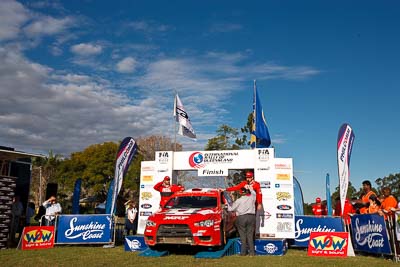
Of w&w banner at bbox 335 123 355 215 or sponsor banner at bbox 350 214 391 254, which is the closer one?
sponsor banner at bbox 350 214 391 254

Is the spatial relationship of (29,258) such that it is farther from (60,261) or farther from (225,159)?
(225,159)

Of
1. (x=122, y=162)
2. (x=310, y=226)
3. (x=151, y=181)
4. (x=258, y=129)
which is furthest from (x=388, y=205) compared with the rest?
(x=122, y=162)

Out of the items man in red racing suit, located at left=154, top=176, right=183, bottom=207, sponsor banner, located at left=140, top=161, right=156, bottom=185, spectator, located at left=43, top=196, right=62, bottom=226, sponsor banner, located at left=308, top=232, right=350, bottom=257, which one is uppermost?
Result: sponsor banner, located at left=140, top=161, right=156, bottom=185

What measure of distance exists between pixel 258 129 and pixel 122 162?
216 inches

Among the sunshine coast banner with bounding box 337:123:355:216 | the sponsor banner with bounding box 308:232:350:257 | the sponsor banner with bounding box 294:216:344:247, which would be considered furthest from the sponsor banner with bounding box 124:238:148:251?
the sunshine coast banner with bounding box 337:123:355:216

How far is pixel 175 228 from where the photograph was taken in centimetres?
1017

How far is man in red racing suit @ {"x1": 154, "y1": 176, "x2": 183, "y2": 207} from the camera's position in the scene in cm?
1270

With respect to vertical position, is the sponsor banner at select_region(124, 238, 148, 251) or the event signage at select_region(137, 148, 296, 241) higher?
the event signage at select_region(137, 148, 296, 241)

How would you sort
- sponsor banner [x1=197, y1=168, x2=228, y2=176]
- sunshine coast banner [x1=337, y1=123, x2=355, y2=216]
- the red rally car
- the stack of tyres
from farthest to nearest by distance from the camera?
sponsor banner [x1=197, y1=168, x2=228, y2=176] < the stack of tyres < sunshine coast banner [x1=337, y1=123, x2=355, y2=216] < the red rally car

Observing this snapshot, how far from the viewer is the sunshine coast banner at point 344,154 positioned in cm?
1199

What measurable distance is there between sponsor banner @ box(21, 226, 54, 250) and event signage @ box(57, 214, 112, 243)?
0.57 meters

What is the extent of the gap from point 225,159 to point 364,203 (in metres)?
4.64

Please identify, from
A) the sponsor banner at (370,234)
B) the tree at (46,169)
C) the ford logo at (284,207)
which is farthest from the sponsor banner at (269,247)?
the tree at (46,169)

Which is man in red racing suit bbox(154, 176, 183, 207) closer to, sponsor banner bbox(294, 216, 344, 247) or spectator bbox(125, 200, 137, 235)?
spectator bbox(125, 200, 137, 235)
